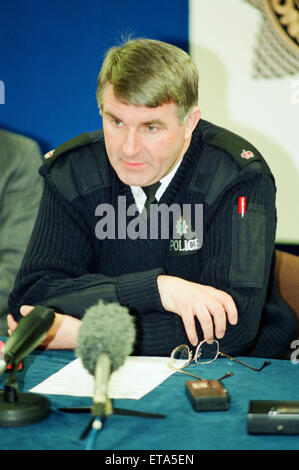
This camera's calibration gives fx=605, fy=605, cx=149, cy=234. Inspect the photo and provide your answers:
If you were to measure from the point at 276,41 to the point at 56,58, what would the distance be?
1.21 metres

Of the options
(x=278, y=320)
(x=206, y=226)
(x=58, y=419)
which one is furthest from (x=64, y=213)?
(x=58, y=419)

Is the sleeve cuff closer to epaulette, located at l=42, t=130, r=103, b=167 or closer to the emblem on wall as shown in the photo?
epaulette, located at l=42, t=130, r=103, b=167

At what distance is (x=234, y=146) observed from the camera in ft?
6.72

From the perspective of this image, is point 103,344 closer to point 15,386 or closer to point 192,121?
point 15,386

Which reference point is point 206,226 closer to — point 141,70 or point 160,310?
point 160,310

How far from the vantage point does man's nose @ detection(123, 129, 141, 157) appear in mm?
1804

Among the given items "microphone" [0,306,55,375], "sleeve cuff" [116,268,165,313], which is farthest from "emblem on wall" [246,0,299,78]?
"microphone" [0,306,55,375]

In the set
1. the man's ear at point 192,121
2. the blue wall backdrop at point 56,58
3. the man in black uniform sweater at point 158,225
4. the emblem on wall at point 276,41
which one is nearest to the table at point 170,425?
the man in black uniform sweater at point 158,225

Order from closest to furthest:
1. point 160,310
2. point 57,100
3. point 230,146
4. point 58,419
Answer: point 58,419 < point 160,310 < point 230,146 < point 57,100

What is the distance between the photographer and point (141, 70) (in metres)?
1.79

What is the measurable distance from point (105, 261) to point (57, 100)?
159cm

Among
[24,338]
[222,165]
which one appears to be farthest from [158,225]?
[24,338]

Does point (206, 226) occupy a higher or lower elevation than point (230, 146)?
lower

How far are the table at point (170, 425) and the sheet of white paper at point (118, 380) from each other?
3cm
